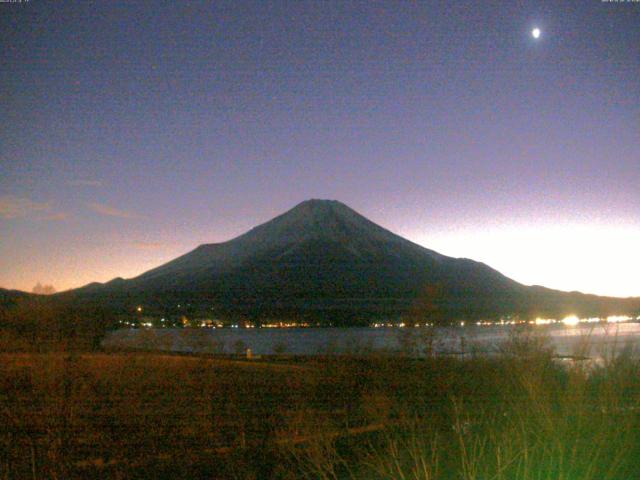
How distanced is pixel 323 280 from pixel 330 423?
3491 inches

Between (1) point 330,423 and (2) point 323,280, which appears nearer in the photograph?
(1) point 330,423

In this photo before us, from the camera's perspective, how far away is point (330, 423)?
12602 millimetres

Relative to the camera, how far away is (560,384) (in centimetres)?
959

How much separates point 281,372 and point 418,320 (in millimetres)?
11282

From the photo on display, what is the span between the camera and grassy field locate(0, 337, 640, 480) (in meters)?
6.68

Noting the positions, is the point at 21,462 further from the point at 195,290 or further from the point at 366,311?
the point at 195,290

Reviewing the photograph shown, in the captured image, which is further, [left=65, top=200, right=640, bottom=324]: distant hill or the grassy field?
[left=65, top=200, right=640, bottom=324]: distant hill

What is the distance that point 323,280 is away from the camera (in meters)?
101

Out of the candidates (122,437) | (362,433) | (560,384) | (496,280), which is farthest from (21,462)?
(496,280)

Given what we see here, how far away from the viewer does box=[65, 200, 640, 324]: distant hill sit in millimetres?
77562

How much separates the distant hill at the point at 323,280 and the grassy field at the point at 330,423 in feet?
145

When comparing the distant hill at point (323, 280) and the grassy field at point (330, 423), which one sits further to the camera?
the distant hill at point (323, 280)

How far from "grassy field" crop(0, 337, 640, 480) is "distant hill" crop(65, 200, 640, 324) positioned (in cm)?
4405

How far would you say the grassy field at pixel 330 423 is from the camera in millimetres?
6684
